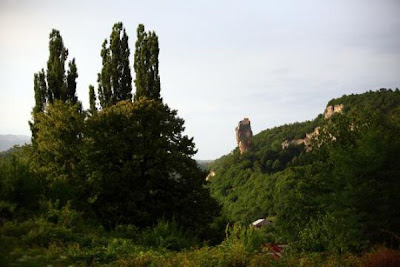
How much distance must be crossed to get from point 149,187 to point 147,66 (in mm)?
11769

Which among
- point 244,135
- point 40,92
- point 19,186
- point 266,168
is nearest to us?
point 19,186

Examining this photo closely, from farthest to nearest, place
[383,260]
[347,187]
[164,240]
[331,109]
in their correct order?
1. [331,109]
2. [347,187]
3. [164,240]
4. [383,260]

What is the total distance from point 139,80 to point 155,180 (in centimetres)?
1047

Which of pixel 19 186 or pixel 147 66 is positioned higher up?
pixel 147 66

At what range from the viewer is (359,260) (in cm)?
1205

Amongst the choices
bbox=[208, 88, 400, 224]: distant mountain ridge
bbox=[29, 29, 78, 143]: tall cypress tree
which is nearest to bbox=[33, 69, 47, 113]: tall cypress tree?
bbox=[29, 29, 78, 143]: tall cypress tree

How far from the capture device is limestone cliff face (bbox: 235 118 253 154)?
14073 cm

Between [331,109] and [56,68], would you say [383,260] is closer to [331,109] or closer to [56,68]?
[56,68]

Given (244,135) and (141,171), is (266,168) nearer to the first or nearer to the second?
(244,135)

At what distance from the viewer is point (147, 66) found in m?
31.4

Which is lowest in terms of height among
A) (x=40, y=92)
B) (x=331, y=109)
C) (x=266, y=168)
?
(x=266, y=168)

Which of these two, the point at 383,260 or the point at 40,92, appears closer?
the point at 383,260

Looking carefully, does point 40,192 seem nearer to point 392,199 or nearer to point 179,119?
point 179,119

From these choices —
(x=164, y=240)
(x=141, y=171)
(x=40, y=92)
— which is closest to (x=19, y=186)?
(x=164, y=240)
